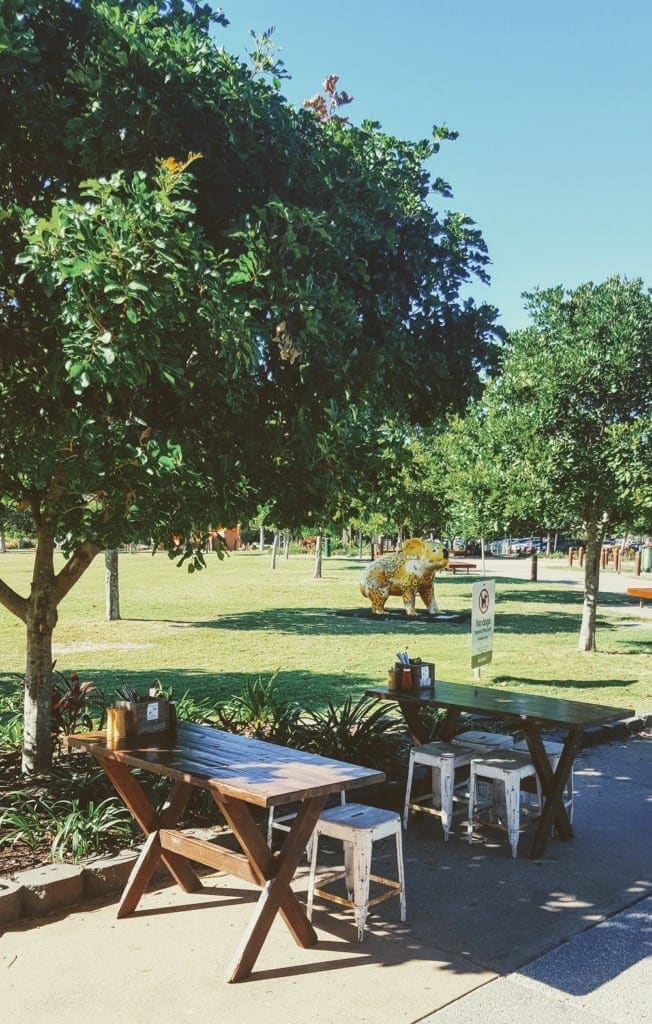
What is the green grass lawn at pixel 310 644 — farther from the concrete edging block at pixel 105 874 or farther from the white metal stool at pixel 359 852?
the white metal stool at pixel 359 852

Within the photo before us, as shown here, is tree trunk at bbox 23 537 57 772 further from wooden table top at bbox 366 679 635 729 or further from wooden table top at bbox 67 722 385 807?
wooden table top at bbox 366 679 635 729

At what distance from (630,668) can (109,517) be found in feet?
33.2

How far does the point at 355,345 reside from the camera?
543cm

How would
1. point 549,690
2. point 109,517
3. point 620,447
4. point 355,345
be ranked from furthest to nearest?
1. point 620,447
2. point 549,690
3. point 355,345
4. point 109,517

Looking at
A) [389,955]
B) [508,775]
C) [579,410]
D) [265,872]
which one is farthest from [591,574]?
[265,872]

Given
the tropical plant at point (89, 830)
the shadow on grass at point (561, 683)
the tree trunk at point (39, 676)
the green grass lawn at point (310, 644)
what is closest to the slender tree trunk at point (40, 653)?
the tree trunk at point (39, 676)

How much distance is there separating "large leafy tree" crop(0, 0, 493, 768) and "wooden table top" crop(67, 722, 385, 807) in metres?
1.16

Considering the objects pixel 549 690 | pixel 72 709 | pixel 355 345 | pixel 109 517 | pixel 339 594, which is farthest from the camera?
pixel 339 594

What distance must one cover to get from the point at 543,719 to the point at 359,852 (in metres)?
1.77

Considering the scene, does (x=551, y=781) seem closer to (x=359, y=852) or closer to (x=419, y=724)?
(x=419, y=724)

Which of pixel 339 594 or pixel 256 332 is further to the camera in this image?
pixel 339 594

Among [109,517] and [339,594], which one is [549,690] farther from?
[339,594]

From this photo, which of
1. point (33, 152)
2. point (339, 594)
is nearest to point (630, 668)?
point (33, 152)

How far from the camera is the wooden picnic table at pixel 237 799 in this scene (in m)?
3.94
